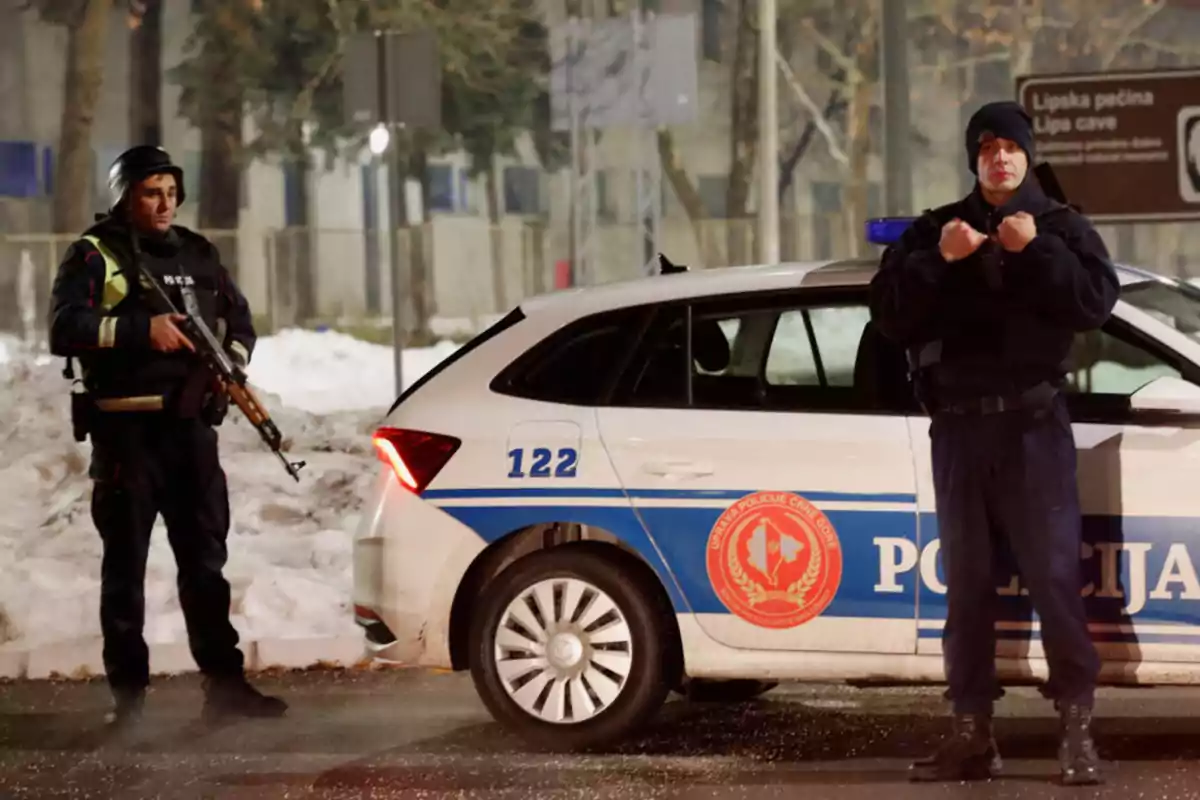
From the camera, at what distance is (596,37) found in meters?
16.2

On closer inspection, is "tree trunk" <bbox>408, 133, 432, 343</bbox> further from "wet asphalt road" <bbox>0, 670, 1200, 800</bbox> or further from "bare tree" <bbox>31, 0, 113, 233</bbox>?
"wet asphalt road" <bbox>0, 670, 1200, 800</bbox>

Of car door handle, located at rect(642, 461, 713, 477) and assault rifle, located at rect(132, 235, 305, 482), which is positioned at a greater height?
assault rifle, located at rect(132, 235, 305, 482)

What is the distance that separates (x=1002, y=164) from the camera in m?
5.78

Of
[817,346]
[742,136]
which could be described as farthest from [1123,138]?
[742,136]

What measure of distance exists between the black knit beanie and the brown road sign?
162 inches

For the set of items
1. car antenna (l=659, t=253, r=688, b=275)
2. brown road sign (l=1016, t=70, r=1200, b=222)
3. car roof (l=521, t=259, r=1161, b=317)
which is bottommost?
car roof (l=521, t=259, r=1161, b=317)

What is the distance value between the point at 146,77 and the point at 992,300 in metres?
21.3

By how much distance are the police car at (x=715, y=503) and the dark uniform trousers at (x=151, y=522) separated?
3.03 feet

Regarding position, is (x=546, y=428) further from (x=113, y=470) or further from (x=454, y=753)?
(x=113, y=470)

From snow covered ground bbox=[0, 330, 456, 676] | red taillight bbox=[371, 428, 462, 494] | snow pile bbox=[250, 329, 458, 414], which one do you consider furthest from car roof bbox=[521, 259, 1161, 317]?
snow pile bbox=[250, 329, 458, 414]

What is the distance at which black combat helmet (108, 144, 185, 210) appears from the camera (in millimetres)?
7148

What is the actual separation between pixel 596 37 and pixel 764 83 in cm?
293

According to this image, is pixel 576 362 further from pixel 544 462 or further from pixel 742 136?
pixel 742 136

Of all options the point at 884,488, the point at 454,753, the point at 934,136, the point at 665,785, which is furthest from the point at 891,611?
the point at 934,136
